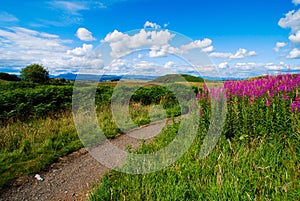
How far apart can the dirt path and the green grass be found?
1.88 feet

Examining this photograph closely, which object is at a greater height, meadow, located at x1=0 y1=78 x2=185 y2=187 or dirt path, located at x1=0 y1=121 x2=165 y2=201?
meadow, located at x1=0 y1=78 x2=185 y2=187

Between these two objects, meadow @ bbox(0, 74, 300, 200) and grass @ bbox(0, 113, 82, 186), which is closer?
meadow @ bbox(0, 74, 300, 200)

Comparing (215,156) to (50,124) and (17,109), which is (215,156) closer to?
(50,124)

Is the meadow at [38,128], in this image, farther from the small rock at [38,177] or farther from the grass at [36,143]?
the small rock at [38,177]

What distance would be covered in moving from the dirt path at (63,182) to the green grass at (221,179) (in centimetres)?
57

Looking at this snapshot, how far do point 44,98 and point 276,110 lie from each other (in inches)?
392

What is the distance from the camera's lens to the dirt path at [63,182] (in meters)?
4.30

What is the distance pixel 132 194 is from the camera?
3559 millimetres

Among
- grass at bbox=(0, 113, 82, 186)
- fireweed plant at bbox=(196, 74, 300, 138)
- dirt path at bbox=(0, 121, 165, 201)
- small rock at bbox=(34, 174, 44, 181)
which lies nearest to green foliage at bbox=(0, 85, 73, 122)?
grass at bbox=(0, 113, 82, 186)

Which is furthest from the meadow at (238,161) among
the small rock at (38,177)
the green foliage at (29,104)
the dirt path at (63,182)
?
the green foliage at (29,104)

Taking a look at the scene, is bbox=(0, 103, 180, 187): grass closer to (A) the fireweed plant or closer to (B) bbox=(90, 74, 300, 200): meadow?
(B) bbox=(90, 74, 300, 200): meadow

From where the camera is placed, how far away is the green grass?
3070 millimetres

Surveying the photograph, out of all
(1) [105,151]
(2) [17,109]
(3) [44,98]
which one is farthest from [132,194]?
(3) [44,98]

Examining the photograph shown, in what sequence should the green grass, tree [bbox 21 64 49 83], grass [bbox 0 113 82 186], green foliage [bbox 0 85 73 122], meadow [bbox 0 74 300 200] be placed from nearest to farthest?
the green grass, meadow [bbox 0 74 300 200], grass [bbox 0 113 82 186], green foliage [bbox 0 85 73 122], tree [bbox 21 64 49 83]
